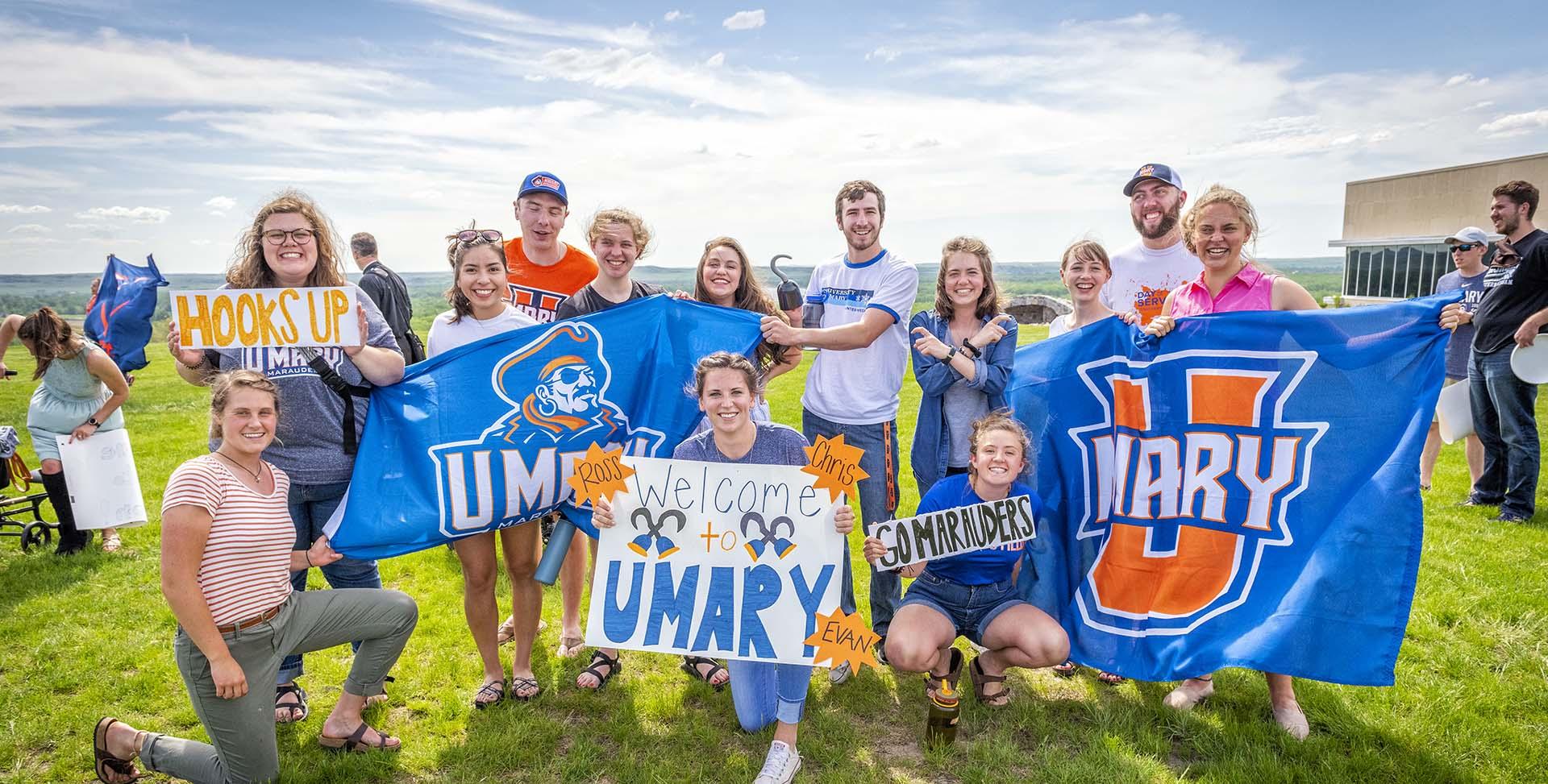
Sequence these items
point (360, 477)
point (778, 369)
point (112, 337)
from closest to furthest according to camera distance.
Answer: point (360, 477) → point (778, 369) → point (112, 337)

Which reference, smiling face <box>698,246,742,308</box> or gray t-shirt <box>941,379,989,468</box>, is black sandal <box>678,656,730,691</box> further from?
smiling face <box>698,246,742,308</box>

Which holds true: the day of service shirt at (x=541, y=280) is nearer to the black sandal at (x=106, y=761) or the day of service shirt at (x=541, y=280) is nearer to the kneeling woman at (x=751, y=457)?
the kneeling woman at (x=751, y=457)

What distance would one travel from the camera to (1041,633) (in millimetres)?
4082

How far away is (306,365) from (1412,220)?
192 feet

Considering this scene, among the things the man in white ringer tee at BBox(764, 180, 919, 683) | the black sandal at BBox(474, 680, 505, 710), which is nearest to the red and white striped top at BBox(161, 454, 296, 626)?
the black sandal at BBox(474, 680, 505, 710)

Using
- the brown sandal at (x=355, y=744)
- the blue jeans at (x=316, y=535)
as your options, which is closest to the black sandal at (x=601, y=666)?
the brown sandal at (x=355, y=744)

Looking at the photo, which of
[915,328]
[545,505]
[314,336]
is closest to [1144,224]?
[915,328]

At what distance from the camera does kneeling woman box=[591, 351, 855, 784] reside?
3895mm

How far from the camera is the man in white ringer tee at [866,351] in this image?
4.68 metres

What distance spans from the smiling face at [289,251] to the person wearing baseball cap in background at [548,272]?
51.9 inches

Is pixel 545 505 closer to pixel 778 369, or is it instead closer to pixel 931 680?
pixel 778 369

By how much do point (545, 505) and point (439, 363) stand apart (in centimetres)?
94

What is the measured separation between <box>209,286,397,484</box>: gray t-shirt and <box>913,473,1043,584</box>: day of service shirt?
3.00 m

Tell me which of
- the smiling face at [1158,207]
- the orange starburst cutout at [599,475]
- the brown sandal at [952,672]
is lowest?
the brown sandal at [952,672]
